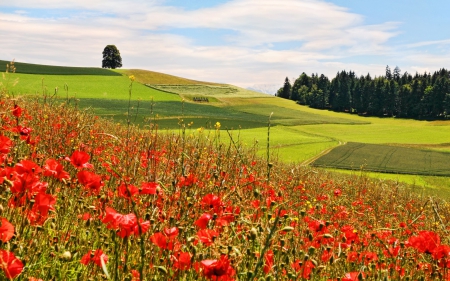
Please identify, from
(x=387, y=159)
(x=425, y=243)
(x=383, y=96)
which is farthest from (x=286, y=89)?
(x=425, y=243)

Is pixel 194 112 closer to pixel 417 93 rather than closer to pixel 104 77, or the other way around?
pixel 104 77

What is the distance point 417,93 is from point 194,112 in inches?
2439

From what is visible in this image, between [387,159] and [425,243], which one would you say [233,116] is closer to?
[387,159]

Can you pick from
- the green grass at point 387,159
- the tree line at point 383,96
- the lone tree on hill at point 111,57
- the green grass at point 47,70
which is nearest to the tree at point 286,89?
the tree line at point 383,96

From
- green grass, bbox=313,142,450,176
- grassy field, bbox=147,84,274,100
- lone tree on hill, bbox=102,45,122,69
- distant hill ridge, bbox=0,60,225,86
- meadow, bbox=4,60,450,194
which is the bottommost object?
→ green grass, bbox=313,142,450,176

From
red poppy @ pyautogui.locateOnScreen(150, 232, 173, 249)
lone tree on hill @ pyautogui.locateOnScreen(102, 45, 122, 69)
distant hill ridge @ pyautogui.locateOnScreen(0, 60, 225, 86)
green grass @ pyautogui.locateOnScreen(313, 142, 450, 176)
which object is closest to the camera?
red poppy @ pyautogui.locateOnScreen(150, 232, 173, 249)

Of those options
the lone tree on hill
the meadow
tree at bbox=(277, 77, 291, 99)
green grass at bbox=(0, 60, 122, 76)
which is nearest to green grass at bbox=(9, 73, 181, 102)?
the meadow

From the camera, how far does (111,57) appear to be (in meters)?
109

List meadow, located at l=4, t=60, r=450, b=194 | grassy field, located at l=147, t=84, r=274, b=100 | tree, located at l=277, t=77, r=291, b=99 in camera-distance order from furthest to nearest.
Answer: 1. tree, located at l=277, t=77, r=291, b=99
2. grassy field, located at l=147, t=84, r=274, b=100
3. meadow, located at l=4, t=60, r=450, b=194

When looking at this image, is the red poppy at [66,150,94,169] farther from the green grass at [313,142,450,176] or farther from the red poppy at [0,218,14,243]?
the green grass at [313,142,450,176]

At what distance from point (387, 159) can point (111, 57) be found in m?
88.5

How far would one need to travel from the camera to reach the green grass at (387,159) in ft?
106

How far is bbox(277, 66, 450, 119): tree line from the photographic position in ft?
297

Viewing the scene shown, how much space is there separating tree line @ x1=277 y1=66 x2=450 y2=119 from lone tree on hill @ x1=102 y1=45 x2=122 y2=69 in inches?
2005
